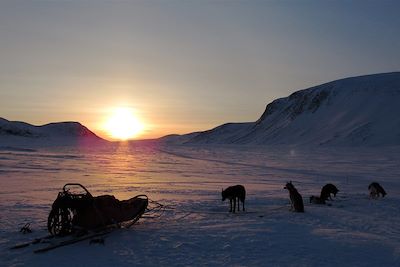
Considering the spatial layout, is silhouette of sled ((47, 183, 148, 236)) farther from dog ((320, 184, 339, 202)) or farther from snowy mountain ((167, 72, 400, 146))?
snowy mountain ((167, 72, 400, 146))

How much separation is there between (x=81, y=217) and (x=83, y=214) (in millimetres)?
88

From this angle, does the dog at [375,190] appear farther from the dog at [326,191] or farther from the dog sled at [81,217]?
the dog sled at [81,217]

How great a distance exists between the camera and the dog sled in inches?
440

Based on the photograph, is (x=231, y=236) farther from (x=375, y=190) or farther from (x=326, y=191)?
(x=375, y=190)

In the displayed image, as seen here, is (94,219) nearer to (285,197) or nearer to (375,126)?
(285,197)

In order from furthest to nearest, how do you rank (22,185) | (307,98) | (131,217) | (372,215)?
(307,98) → (22,185) → (372,215) → (131,217)

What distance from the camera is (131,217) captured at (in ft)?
41.1

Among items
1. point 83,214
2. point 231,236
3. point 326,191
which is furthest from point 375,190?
point 83,214

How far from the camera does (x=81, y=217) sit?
1158 centimetres

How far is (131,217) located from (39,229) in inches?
92.9

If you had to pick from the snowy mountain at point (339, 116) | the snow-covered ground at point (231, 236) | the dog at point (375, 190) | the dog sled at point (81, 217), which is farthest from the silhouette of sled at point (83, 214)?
the snowy mountain at point (339, 116)

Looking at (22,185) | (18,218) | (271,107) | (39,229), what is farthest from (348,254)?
(271,107)

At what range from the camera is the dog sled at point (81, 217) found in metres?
11.2

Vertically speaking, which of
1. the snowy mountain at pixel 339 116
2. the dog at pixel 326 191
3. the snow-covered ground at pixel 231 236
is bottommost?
the snow-covered ground at pixel 231 236
